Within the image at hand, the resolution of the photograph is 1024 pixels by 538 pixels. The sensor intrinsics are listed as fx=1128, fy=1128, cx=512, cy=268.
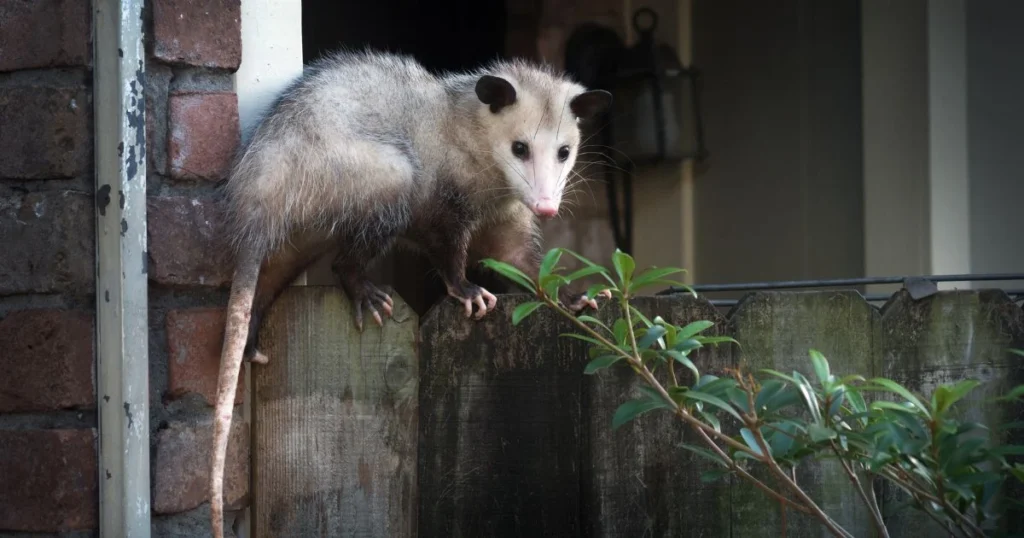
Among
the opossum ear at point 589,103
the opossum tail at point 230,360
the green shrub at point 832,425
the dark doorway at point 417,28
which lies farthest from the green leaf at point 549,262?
the dark doorway at point 417,28

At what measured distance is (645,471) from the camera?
179cm

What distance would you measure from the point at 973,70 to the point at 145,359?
8.01 feet

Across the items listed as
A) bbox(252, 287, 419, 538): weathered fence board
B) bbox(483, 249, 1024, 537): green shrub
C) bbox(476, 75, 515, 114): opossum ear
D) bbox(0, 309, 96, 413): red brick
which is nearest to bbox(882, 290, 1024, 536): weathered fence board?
bbox(483, 249, 1024, 537): green shrub

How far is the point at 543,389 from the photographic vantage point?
1.79 m

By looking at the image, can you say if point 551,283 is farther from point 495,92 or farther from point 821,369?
point 495,92

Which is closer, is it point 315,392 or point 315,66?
point 315,392

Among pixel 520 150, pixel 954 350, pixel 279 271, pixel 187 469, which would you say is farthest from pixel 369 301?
pixel 954 350

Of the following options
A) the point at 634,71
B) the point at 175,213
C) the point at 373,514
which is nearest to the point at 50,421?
the point at 175,213

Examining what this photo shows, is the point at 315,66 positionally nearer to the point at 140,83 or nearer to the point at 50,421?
the point at 140,83

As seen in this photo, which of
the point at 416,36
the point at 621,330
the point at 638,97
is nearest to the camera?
the point at 621,330

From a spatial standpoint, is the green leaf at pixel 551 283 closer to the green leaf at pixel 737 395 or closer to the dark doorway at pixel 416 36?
the green leaf at pixel 737 395

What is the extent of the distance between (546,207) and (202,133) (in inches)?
27.0

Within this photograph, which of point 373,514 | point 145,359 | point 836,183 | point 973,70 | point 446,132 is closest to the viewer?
point 145,359

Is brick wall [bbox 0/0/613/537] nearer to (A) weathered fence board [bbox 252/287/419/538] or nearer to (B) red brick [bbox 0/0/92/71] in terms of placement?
(B) red brick [bbox 0/0/92/71]
